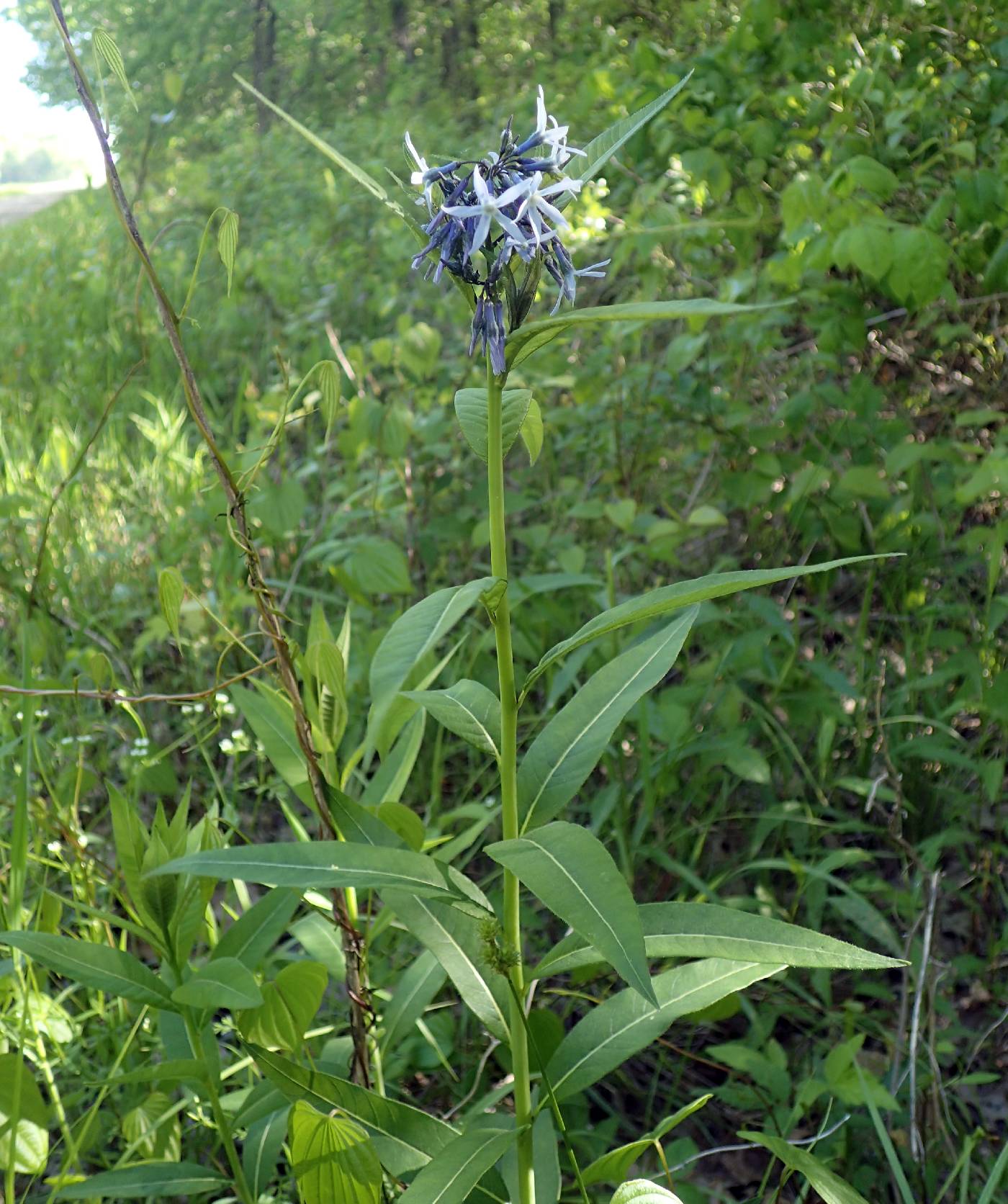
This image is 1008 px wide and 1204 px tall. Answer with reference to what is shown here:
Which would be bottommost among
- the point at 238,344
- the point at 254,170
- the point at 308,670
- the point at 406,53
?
the point at 308,670

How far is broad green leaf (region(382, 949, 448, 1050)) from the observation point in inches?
58.0

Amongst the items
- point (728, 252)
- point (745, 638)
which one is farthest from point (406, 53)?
point (745, 638)

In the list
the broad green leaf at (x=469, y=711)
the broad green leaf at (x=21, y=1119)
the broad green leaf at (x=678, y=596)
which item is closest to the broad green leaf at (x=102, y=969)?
the broad green leaf at (x=21, y=1119)

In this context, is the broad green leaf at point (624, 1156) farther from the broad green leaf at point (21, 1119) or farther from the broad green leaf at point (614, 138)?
the broad green leaf at point (614, 138)

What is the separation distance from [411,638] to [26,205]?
891 inches

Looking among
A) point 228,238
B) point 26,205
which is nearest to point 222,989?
point 228,238

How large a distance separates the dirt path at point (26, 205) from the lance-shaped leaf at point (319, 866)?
1569 centimetres

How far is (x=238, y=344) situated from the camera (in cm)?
530

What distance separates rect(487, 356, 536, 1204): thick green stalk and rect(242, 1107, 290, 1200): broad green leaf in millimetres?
348

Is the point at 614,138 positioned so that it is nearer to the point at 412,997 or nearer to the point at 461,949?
the point at 461,949

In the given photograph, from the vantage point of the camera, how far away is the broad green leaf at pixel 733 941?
0.97 meters

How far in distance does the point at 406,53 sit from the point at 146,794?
13.0 metres

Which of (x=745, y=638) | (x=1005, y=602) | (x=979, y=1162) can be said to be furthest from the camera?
(x=745, y=638)

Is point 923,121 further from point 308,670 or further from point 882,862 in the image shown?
point 308,670
